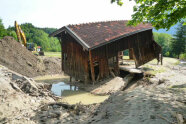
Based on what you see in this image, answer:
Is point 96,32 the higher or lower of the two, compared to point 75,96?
higher

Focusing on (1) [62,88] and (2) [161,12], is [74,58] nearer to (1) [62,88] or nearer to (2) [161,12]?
(1) [62,88]

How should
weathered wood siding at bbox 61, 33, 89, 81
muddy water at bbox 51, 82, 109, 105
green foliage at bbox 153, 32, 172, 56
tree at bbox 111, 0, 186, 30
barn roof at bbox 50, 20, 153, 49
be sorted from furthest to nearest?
green foliage at bbox 153, 32, 172, 56, weathered wood siding at bbox 61, 33, 89, 81, barn roof at bbox 50, 20, 153, 49, muddy water at bbox 51, 82, 109, 105, tree at bbox 111, 0, 186, 30

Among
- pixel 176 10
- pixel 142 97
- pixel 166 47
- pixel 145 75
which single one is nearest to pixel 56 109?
pixel 142 97

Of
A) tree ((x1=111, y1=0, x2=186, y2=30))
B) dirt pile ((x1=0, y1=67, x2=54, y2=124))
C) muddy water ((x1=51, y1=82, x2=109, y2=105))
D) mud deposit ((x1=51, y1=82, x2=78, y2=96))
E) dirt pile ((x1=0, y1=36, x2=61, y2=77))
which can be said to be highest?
tree ((x1=111, y1=0, x2=186, y2=30))

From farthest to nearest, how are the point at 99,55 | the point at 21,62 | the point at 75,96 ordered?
the point at 21,62 < the point at 99,55 < the point at 75,96

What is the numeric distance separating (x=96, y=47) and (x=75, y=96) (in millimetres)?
4233

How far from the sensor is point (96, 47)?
12531mm

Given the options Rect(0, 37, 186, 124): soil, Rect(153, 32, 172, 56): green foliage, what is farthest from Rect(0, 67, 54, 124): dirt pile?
Rect(153, 32, 172, 56): green foliage

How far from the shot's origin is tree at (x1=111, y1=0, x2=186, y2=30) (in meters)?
6.20

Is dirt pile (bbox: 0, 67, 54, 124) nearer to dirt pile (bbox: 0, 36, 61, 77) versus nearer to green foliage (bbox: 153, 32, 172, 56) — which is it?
dirt pile (bbox: 0, 36, 61, 77)

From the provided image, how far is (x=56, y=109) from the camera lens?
7.69 metres

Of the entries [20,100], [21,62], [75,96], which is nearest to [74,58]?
[75,96]

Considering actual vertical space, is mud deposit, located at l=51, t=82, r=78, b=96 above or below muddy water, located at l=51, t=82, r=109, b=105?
above

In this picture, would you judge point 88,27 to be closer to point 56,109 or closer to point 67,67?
point 67,67
